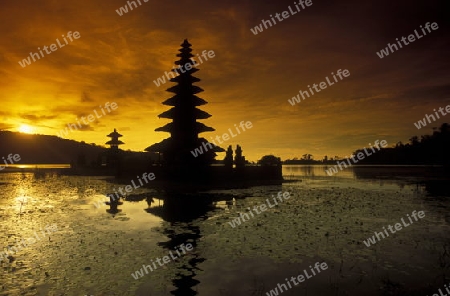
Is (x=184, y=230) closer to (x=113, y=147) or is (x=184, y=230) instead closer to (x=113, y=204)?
(x=113, y=204)

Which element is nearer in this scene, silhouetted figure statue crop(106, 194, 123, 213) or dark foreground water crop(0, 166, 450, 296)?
dark foreground water crop(0, 166, 450, 296)

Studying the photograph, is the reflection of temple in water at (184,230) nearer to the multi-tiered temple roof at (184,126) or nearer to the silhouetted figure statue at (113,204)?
the silhouetted figure statue at (113,204)

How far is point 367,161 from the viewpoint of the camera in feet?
446

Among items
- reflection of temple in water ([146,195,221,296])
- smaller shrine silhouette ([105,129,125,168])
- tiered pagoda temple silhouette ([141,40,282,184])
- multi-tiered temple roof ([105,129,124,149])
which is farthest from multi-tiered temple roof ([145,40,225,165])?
multi-tiered temple roof ([105,129,124,149])

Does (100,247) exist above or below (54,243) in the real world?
below

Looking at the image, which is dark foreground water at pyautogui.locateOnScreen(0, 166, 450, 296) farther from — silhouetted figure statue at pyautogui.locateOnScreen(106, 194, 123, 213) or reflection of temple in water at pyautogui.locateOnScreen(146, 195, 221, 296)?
silhouetted figure statue at pyautogui.locateOnScreen(106, 194, 123, 213)

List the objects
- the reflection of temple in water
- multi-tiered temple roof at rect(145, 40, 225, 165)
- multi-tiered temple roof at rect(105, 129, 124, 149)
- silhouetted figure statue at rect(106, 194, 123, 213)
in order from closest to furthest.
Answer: the reflection of temple in water
silhouetted figure statue at rect(106, 194, 123, 213)
multi-tiered temple roof at rect(145, 40, 225, 165)
multi-tiered temple roof at rect(105, 129, 124, 149)

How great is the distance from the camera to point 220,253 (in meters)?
7.68

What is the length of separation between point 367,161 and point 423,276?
466ft

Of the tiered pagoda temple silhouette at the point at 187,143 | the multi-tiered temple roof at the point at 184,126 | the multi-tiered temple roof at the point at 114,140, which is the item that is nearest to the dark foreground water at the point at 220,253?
the tiered pagoda temple silhouette at the point at 187,143

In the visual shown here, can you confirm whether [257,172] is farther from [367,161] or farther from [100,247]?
[367,161]

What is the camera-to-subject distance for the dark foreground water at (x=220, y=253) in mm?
5734

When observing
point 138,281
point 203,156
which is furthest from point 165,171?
point 138,281

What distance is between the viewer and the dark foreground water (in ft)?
18.8
